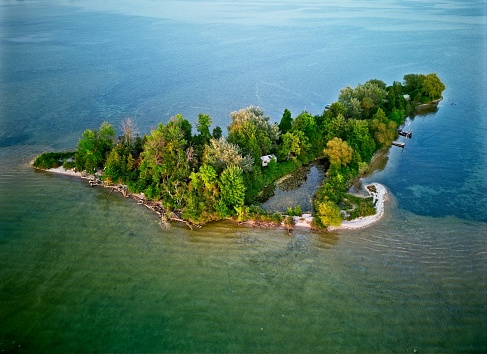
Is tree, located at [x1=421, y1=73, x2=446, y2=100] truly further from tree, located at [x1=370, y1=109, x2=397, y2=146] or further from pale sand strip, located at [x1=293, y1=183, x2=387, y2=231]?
pale sand strip, located at [x1=293, y1=183, x2=387, y2=231]

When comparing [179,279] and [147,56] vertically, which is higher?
[147,56]

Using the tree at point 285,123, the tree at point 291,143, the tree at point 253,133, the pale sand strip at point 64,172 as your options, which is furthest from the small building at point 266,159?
the pale sand strip at point 64,172

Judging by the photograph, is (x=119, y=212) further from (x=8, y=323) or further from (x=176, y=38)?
(x=176, y=38)

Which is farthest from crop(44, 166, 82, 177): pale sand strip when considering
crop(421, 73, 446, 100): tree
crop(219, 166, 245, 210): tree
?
crop(421, 73, 446, 100): tree

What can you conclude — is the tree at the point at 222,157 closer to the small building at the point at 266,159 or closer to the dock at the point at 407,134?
the small building at the point at 266,159

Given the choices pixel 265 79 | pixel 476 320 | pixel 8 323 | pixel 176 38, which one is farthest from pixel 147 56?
pixel 476 320

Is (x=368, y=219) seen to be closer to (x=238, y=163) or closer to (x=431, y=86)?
(x=238, y=163)
